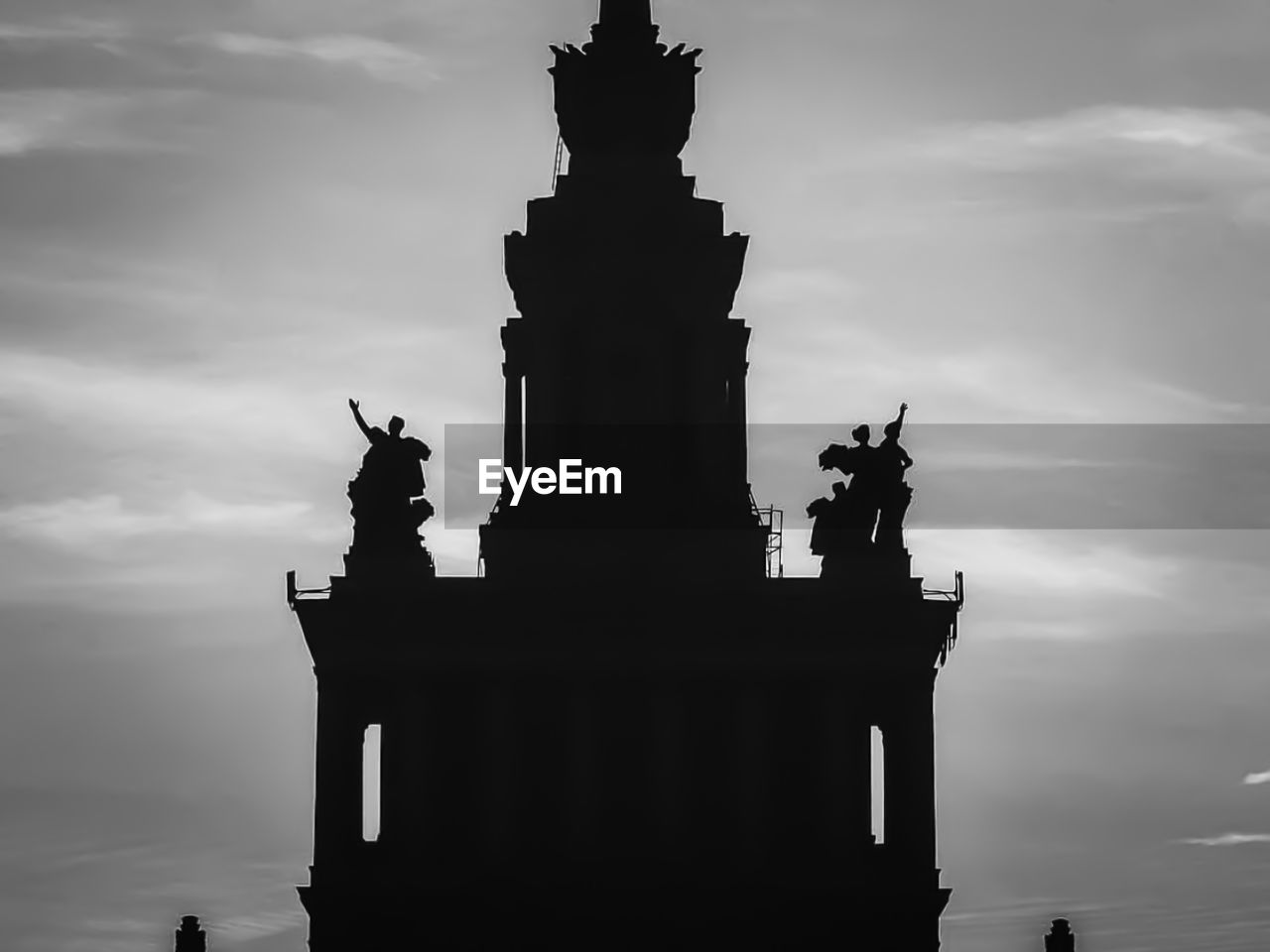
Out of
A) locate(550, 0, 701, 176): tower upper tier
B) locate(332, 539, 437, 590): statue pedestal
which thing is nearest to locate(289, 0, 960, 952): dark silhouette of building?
locate(332, 539, 437, 590): statue pedestal

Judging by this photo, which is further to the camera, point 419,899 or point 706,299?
point 706,299

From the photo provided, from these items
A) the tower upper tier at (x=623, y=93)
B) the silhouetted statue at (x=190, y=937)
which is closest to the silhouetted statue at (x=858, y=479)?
the tower upper tier at (x=623, y=93)

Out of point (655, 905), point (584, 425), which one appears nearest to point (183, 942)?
point (655, 905)

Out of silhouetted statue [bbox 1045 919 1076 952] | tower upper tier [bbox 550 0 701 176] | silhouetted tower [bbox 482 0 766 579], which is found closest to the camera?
silhouetted statue [bbox 1045 919 1076 952]

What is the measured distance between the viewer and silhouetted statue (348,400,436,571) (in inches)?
3686

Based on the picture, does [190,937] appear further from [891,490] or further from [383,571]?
[891,490]

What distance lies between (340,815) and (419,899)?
129 inches

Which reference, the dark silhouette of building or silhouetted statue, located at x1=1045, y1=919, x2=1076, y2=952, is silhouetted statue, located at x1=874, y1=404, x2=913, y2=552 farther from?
silhouetted statue, located at x1=1045, y1=919, x2=1076, y2=952

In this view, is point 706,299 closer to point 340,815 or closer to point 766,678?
point 766,678

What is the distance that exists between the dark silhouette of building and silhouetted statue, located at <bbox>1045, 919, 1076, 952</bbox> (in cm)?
396

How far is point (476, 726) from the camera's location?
303 feet

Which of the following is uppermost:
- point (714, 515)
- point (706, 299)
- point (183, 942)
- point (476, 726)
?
point (706, 299)

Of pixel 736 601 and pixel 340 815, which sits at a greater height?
pixel 736 601

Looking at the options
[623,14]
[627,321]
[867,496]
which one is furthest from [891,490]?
[623,14]
